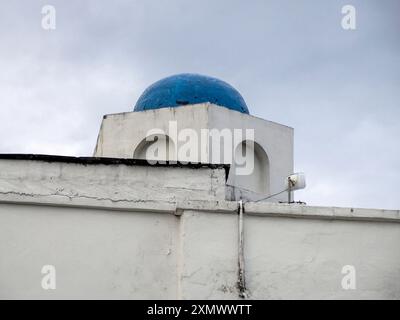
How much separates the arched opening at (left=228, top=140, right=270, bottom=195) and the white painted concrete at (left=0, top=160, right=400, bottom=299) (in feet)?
12.4

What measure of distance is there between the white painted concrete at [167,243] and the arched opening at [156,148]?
11.7 ft

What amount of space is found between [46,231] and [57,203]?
0.44m

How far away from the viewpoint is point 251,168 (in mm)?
15688

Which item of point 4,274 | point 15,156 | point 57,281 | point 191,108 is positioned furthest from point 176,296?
point 191,108

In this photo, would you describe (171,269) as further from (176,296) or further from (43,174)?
(43,174)

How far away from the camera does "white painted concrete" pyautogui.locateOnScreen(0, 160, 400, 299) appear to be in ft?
36.0

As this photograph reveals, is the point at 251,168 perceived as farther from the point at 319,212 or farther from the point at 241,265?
the point at 241,265

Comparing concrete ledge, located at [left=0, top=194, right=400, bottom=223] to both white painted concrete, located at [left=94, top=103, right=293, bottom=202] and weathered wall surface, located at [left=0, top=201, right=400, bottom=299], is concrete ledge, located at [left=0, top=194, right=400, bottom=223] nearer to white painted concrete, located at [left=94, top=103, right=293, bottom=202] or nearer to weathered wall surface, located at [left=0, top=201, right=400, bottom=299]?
weathered wall surface, located at [left=0, top=201, right=400, bottom=299]

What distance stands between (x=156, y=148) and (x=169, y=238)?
4.38 meters

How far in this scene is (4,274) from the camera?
35.4 ft

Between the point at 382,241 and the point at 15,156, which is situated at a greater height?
the point at 15,156
